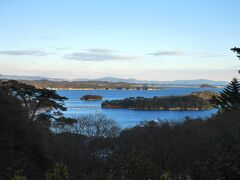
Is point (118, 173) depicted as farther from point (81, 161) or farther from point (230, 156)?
point (81, 161)

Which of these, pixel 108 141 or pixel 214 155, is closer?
pixel 214 155

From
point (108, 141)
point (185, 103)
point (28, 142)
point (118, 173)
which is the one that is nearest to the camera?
point (118, 173)

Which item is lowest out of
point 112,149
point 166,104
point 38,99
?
point 166,104

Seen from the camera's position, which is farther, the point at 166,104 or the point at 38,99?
the point at 166,104

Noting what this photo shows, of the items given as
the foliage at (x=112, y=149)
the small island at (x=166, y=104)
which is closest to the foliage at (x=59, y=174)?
the foliage at (x=112, y=149)

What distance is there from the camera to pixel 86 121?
33656 mm

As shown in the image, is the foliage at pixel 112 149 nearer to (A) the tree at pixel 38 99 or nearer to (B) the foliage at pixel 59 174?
(B) the foliage at pixel 59 174

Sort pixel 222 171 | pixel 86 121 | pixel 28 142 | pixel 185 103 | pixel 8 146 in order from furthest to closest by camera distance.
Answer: pixel 185 103 < pixel 86 121 < pixel 28 142 < pixel 8 146 < pixel 222 171

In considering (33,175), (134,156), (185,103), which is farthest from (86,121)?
(185,103)

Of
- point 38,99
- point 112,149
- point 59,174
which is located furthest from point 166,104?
point 59,174

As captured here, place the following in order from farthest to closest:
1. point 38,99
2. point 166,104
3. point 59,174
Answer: point 166,104, point 38,99, point 59,174

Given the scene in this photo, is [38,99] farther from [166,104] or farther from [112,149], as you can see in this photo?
[166,104]

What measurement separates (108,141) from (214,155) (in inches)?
915

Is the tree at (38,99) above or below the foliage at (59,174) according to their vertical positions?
below
